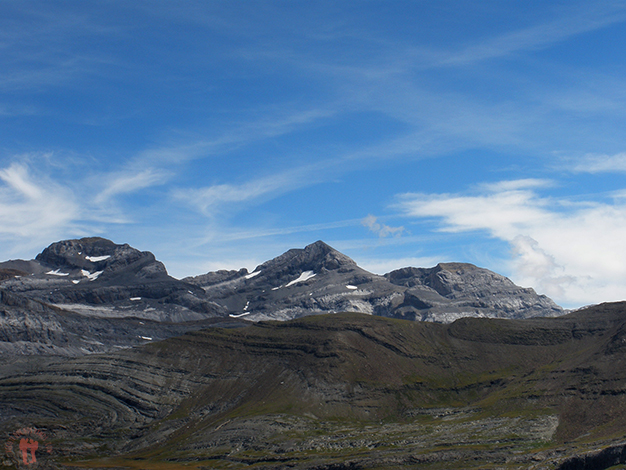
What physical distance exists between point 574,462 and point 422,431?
2088 inches

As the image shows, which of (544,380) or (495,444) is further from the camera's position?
(544,380)

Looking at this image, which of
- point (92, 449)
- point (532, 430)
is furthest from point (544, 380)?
point (92, 449)

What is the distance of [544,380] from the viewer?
198 metres

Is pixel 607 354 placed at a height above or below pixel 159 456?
above

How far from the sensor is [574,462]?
129 meters

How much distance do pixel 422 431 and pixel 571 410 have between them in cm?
3782

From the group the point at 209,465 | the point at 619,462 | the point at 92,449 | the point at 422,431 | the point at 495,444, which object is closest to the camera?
the point at 619,462

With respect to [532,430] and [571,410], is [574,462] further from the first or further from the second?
[571,410]

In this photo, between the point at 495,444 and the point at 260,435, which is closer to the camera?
the point at 495,444

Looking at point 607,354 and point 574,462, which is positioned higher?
point 607,354

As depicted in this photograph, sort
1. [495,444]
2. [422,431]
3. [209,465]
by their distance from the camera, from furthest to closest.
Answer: [422,431] → [209,465] → [495,444]

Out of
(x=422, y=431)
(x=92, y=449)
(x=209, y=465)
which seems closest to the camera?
(x=209, y=465)

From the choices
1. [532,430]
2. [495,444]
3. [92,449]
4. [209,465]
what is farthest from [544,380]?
[92,449]

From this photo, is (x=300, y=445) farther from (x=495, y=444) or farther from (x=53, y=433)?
(x=53, y=433)
